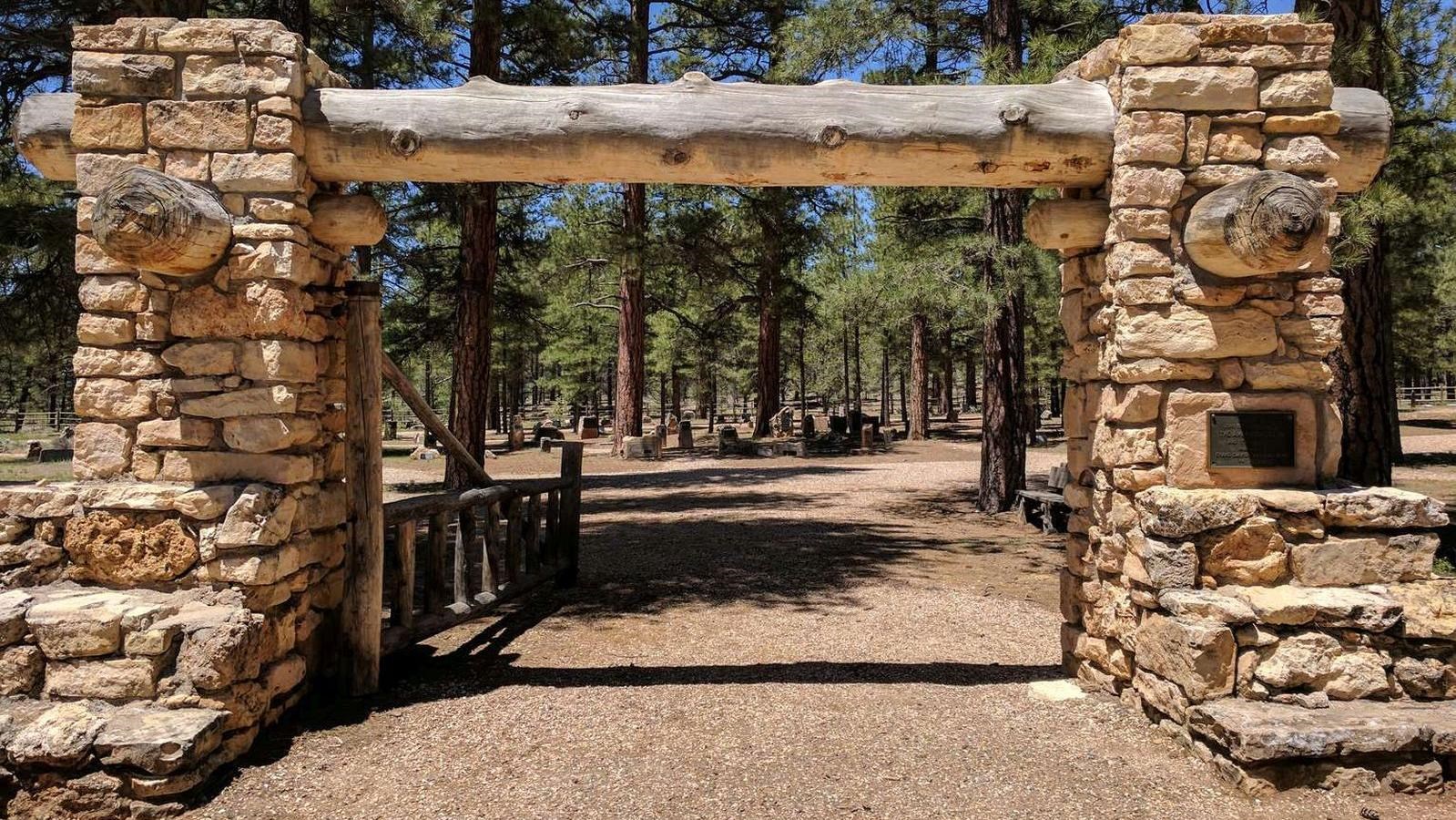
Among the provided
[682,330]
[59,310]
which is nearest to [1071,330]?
[59,310]

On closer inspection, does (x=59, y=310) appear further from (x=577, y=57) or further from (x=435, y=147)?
(x=435, y=147)

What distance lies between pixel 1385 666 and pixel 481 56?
1185cm

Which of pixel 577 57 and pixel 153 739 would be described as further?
pixel 577 57

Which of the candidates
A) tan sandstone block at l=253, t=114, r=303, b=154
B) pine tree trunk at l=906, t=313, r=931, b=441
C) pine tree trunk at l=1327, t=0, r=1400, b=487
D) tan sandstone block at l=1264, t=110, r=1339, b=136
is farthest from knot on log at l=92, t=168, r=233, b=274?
pine tree trunk at l=906, t=313, r=931, b=441

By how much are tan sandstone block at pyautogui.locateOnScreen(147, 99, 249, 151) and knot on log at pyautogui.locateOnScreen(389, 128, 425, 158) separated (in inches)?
27.9

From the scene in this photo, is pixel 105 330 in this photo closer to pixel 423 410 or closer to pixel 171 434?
pixel 171 434

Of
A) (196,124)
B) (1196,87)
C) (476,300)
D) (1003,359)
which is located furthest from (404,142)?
(1003,359)

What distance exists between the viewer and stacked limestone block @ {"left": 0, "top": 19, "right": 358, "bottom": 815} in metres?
3.73

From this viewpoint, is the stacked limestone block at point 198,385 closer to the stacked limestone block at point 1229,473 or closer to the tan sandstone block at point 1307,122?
the stacked limestone block at point 1229,473

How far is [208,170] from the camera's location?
12.9 ft

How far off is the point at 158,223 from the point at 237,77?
3.09 feet

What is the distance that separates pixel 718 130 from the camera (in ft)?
13.7

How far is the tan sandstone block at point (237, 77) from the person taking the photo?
393 centimetres

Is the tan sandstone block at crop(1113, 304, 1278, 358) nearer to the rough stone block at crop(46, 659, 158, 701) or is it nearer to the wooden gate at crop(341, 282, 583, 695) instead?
the wooden gate at crop(341, 282, 583, 695)
